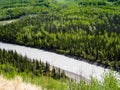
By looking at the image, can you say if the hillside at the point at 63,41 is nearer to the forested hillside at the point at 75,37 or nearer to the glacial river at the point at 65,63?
the forested hillside at the point at 75,37

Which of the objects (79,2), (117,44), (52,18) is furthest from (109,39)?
(79,2)

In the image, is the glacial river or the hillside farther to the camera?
the glacial river

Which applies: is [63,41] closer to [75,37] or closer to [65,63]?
[75,37]

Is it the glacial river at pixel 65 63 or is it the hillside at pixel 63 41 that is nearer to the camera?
the hillside at pixel 63 41

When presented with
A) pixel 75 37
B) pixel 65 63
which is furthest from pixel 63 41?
pixel 65 63

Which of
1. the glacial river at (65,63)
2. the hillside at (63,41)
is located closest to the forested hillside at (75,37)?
the hillside at (63,41)

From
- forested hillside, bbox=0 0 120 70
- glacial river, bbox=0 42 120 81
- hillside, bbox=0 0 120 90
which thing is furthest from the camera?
forested hillside, bbox=0 0 120 70

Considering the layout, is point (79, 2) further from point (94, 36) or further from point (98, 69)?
point (98, 69)

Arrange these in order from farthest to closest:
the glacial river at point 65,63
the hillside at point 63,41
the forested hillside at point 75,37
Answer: the forested hillside at point 75,37, the glacial river at point 65,63, the hillside at point 63,41

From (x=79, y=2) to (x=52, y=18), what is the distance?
2606 inches

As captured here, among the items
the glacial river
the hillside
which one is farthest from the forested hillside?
the glacial river

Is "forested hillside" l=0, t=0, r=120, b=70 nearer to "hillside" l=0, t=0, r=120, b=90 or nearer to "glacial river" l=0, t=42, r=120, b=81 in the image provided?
"hillside" l=0, t=0, r=120, b=90

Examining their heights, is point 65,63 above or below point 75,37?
below

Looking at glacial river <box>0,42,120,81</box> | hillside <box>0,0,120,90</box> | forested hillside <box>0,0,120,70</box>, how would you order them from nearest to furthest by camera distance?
hillside <box>0,0,120,90</box> → glacial river <box>0,42,120,81</box> → forested hillside <box>0,0,120,70</box>
